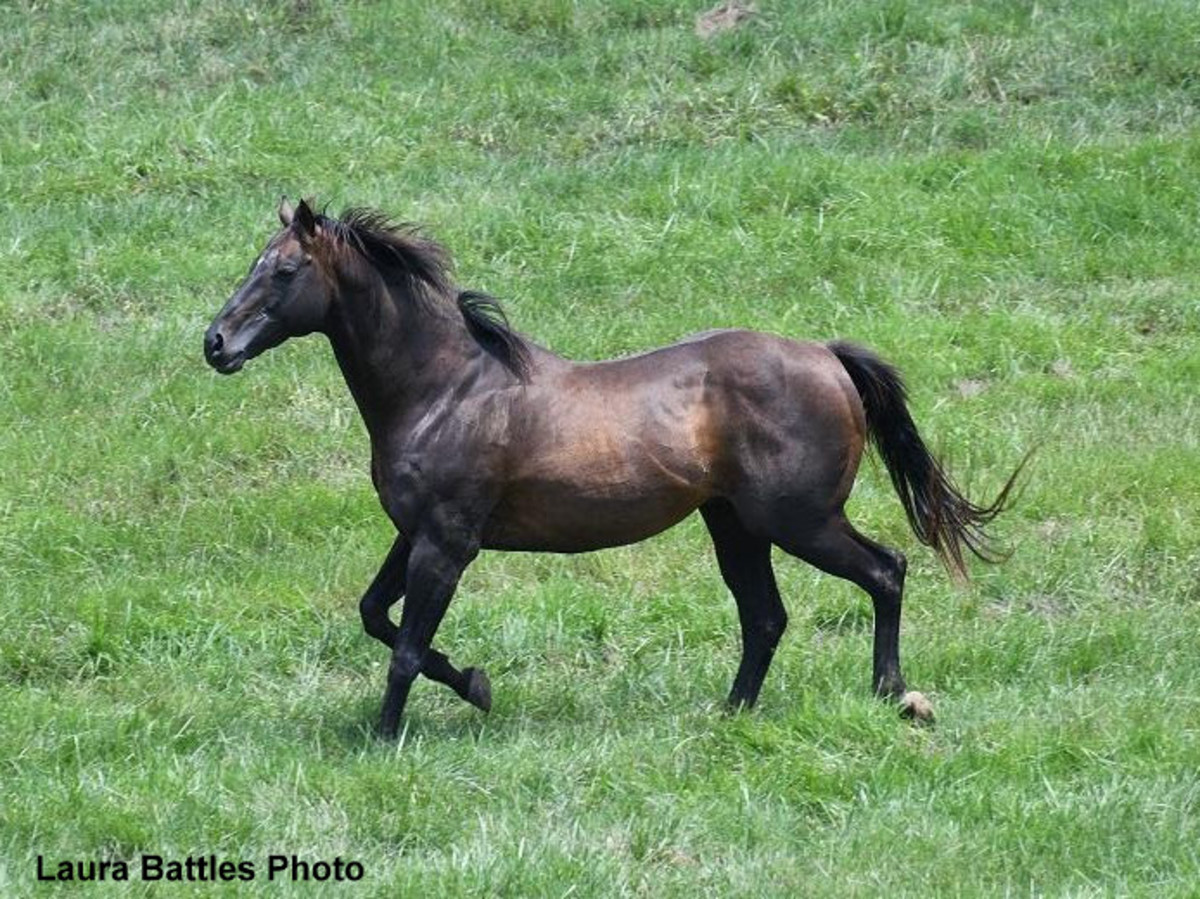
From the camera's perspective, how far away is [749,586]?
→ 8.60 metres

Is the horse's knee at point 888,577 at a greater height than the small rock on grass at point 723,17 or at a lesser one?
lesser

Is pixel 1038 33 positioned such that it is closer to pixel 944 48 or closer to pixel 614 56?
pixel 944 48

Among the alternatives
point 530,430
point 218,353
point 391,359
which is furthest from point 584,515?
point 218,353

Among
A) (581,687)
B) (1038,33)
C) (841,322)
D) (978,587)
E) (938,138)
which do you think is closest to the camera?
(581,687)

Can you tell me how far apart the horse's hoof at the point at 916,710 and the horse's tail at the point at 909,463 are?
769 mm

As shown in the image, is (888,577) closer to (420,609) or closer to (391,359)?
(420,609)

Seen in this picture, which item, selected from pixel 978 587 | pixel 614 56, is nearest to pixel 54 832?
pixel 978 587

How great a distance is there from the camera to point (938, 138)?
48.9ft

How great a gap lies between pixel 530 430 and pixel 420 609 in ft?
2.51

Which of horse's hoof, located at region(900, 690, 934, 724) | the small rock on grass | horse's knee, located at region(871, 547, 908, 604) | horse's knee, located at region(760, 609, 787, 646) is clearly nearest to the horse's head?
horse's knee, located at region(760, 609, 787, 646)

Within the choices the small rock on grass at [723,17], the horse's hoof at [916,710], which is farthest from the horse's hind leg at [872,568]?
the small rock on grass at [723,17]

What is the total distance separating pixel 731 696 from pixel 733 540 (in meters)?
0.59

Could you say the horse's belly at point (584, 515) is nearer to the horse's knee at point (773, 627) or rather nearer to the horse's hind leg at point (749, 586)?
the horse's hind leg at point (749, 586)

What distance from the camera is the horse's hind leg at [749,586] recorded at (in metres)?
8.52
